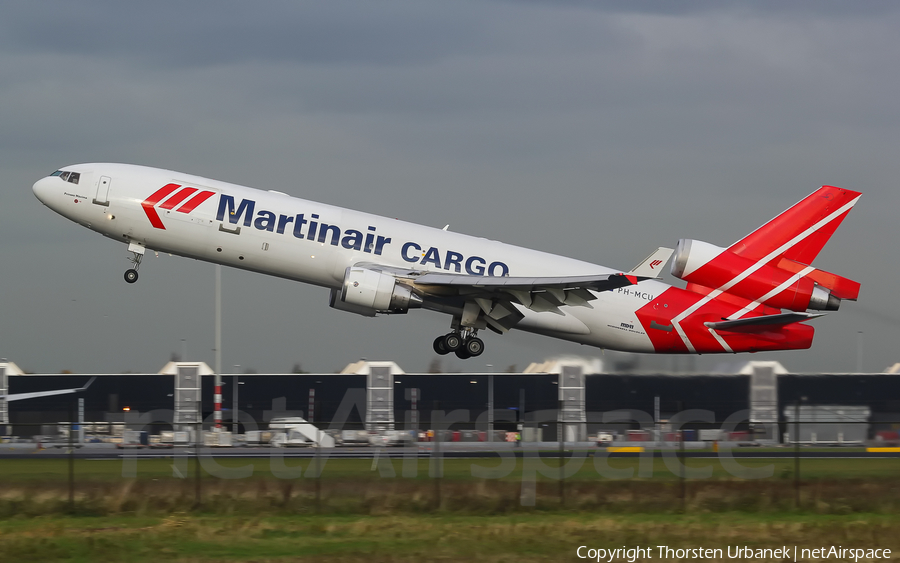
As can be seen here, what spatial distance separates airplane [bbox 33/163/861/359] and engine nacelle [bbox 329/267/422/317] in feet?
0.15

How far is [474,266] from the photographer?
120 ft

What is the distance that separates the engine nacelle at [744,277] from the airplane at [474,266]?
0.05 meters

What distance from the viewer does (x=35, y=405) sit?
60531 millimetres

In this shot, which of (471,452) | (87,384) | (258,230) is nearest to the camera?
(471,452)

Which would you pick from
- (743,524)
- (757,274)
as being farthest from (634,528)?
(757,274)

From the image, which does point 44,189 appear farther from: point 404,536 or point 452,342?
point 404,536

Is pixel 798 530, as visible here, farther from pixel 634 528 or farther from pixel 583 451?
pixel 583 451

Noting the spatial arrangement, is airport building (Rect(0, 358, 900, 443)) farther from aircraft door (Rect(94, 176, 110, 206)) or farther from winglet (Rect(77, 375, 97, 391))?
aircraft door (Rect(94, 176, 110, 206))

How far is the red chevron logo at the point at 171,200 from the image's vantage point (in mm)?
34969

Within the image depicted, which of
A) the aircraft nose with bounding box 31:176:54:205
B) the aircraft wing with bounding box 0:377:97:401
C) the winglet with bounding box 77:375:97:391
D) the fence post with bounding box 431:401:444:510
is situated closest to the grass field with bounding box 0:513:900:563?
the fence post with bounding box 431:401:444:510

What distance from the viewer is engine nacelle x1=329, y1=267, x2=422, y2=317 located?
112 feet

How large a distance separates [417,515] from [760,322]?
19.2 metres

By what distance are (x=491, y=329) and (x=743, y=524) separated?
1597cm

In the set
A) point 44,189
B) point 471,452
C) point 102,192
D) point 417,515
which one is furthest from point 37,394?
point 417,515
